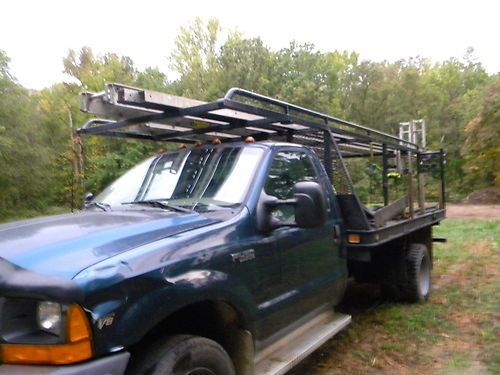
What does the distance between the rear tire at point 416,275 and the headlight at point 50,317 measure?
4851mm

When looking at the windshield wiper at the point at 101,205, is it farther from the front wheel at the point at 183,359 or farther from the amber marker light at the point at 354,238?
the amber marker light at the point at 354,238

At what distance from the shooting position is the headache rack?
3488 millimetres

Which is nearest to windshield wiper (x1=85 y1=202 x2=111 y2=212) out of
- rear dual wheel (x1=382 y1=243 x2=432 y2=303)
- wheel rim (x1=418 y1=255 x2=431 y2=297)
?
rear dual wheel (x1=382 y1=243 x2=432 y2=303)

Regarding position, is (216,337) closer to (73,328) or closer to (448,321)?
(73,328)

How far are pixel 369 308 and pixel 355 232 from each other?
6.18ft

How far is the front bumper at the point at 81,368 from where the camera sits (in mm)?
Result: 1931

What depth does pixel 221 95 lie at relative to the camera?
31.2 metres

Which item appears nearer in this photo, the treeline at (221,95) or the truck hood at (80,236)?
the truck hood at (80,236)

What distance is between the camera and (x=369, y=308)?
238 inches

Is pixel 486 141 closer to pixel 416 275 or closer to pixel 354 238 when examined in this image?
pixel 416 275

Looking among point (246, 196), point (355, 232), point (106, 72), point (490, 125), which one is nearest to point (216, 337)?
point (246, 196)

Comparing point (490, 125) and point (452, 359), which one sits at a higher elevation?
point (490, 125)

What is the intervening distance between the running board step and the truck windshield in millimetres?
1119

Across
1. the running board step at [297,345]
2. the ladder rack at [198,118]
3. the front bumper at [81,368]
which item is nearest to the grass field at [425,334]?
the running board step at [297,345]
